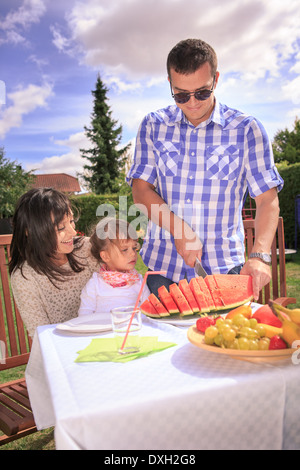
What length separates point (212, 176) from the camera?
2.34m

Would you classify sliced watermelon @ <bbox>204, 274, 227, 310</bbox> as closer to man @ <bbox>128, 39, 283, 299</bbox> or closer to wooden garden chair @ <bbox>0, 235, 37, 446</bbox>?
man @ <bbox>128, 39, 283, 299</bbox>

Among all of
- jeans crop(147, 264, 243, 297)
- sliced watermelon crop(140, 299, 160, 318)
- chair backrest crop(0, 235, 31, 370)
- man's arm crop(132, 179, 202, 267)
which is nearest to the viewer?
sliced watermelon crop(140, 299, 160, 318)

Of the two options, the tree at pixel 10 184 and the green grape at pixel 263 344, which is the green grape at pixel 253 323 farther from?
the tree at pixel 10 184

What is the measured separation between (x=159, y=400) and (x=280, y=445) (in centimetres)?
40

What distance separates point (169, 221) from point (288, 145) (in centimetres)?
2046

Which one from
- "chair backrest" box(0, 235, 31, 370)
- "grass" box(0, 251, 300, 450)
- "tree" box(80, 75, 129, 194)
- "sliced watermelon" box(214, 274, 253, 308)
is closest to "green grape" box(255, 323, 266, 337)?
"sliced watermelon" box(214, 274, 253, 308)


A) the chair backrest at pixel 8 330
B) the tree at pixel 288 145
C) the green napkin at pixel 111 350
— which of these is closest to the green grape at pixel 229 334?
the green napkin at pixel 111 350

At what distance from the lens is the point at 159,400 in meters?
1.09

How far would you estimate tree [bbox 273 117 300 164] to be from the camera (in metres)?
20.4

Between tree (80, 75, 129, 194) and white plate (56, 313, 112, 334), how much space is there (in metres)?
34.2

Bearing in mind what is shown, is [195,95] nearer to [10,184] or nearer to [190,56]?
[190,56]

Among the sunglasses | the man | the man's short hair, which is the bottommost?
the man

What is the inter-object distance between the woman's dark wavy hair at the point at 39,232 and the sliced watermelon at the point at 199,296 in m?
0.98
